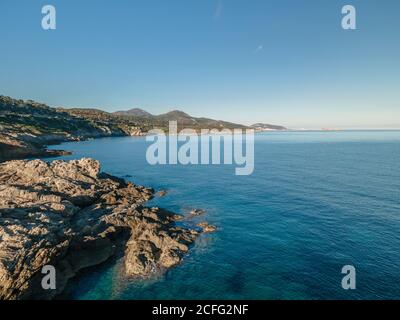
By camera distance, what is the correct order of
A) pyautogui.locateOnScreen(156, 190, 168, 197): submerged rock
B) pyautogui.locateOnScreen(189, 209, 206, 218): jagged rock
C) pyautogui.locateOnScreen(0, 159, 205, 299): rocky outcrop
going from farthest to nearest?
pyautogui.locateOnScreen(156, 190, 168, 197): submerged rock
pyautogui.locateOnScreen(189, 209, 206, 218): jagged rock
pyautogui.locateOnScreen(0, 159, 205, 299): rocky outcrop

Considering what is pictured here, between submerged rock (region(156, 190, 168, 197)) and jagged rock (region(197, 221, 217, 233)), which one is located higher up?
submerged rock (region(156, 190, 168, 197))

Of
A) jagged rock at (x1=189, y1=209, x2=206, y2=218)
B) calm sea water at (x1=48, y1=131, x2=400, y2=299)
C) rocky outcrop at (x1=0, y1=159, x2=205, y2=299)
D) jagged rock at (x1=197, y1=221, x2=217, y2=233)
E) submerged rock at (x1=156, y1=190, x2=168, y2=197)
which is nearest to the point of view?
rocky outcrop at (x1=0, y1=159, x2=205, y2=299)

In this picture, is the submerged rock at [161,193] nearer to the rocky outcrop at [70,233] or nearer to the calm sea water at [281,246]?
the calm sea water at [281,246]

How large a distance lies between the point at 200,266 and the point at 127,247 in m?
9.45

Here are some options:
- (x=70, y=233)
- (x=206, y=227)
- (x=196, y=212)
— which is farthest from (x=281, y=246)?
(x=70, y=233)

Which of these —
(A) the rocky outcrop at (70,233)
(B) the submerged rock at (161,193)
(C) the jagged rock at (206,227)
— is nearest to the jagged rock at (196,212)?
(A) the rocky outcrop at (70,233)

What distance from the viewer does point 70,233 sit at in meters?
30.2

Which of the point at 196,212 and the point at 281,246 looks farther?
the point at 196,212

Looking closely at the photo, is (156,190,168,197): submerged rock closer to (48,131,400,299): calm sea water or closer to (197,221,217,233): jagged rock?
(48,131,400,299): calm sea water

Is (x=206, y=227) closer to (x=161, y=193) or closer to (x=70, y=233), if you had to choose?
(x=70, y=233)

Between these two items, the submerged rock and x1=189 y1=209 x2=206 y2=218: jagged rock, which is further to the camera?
the submerged rock

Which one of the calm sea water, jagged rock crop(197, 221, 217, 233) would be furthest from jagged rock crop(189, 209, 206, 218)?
jagged rock crop(197, 221, 217, 233)

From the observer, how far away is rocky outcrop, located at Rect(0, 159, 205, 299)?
24250 millimetres

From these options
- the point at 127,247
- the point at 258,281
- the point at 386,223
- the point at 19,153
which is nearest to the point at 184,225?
the point at 127,247
